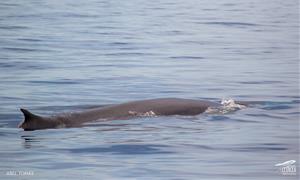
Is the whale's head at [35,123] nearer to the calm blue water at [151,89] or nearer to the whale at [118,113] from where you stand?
the whale at [118,113]

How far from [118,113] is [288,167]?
334cm

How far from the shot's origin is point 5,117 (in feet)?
37.5

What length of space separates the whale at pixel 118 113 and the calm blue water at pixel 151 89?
175 mm

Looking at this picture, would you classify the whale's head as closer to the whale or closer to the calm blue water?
the whale

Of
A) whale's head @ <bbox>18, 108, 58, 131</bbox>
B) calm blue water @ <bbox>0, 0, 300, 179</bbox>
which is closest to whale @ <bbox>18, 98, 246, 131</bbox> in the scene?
whale's head @ <bbox>18, 108, 58, 131</bbox>

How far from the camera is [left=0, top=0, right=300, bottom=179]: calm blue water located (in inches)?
334

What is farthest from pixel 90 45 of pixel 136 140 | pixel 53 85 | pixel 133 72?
pixel 136 140

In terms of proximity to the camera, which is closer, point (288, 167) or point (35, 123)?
point (288, 167)

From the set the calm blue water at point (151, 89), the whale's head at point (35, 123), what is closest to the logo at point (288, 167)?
the calm blue water at point (151, 89)

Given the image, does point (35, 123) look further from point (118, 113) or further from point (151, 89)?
point (151, 89)

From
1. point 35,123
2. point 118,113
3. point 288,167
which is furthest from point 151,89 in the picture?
point 288,167

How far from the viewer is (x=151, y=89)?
14.7 meters

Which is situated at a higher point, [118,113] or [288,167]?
[118,113]

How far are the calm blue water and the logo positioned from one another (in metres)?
0.09
